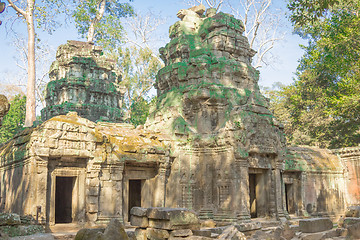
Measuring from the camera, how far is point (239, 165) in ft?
46.0

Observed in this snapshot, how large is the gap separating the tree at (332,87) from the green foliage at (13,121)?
2134 cm

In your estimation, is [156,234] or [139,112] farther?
[139,112]

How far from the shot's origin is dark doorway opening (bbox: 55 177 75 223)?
583 inches

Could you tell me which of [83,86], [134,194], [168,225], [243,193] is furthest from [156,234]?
[83,86]

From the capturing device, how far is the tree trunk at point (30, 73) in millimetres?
19328

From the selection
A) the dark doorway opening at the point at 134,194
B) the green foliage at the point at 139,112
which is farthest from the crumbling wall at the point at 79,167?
the green foliage at the point at 139,112

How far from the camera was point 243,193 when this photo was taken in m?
13.9

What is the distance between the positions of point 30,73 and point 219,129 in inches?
457

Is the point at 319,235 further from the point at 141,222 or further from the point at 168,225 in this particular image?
the point at 141,222

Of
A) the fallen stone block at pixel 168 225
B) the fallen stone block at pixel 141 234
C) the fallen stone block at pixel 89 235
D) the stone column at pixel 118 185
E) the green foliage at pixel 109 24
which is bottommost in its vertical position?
the fallen stone block at pixel 141 234

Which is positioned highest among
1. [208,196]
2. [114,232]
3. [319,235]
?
[208,196]

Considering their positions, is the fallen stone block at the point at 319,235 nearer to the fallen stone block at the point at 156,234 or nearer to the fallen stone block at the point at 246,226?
the fallen stone block at the point at 246,226

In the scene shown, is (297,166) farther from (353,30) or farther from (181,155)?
(353,30)

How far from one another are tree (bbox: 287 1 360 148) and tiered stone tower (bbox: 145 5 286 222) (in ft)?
16.8
